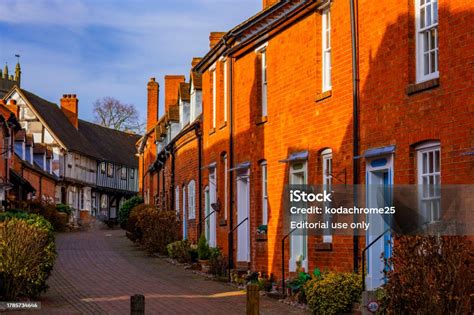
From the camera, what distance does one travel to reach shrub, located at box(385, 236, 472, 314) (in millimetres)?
11828

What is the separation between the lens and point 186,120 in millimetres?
34562

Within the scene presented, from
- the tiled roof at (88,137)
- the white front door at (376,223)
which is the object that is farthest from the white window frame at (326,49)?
the tiled roof at (88,137)

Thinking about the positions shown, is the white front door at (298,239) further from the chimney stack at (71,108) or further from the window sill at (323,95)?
the chimney stack at (71,108)

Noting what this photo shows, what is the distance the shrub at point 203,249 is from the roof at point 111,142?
171 ft

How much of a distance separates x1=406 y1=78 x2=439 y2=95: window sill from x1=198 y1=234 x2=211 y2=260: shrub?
511 inches

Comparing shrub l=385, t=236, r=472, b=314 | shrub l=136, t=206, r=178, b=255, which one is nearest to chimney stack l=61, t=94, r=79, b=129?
shrub l=136, t=206, r=178, b=255

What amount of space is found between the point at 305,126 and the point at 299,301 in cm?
374

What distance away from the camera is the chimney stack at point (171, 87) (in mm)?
46438

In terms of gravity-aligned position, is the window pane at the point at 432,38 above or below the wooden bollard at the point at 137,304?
above

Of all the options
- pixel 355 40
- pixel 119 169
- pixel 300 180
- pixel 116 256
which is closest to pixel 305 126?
pixel 300 180

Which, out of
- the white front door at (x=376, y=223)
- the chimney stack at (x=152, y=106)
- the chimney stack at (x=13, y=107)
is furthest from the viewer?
the chimney stack at (x=13, y=107)

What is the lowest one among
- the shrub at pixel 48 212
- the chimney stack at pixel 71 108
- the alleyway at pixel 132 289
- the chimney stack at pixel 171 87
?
the alleyway at pixel 132 289

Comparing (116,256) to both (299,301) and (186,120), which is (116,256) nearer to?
(186,120)

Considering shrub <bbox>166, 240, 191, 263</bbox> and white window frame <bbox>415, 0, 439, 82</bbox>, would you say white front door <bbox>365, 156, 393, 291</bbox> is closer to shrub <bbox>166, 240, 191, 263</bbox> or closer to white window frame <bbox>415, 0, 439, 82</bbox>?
white window frame <bbox>415, 0, 439, 82</bbox>
